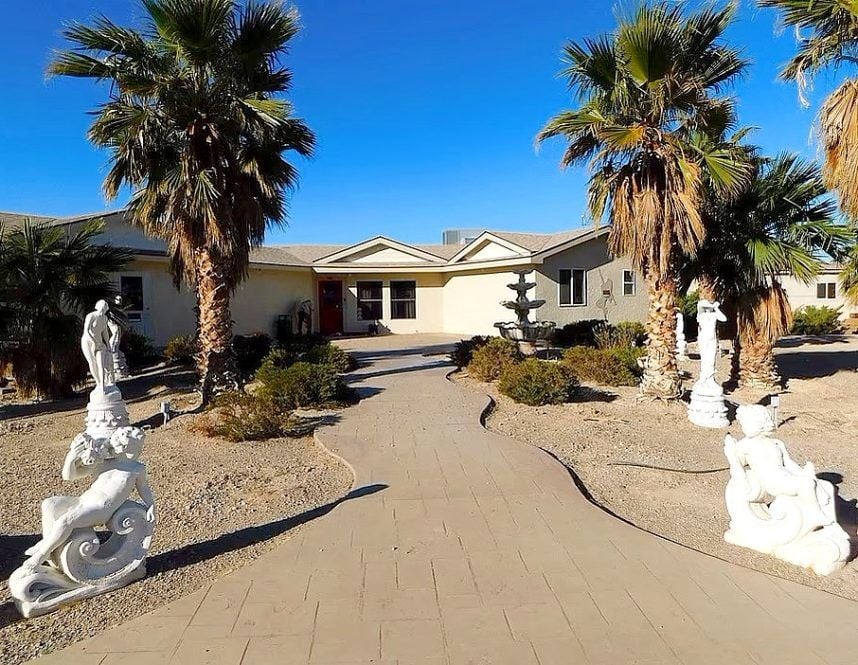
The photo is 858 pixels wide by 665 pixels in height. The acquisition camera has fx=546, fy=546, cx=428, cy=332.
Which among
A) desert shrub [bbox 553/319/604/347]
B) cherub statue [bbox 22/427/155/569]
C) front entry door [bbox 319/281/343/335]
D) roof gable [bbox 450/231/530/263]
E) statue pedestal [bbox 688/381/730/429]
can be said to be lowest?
statue pedestal [bbox 688/381/730/429]

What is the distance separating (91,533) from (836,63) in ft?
34.7

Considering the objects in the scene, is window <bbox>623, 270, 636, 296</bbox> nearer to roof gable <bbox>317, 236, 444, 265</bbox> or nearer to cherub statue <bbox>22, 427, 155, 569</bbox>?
roof gable <bbox>317, 236, 444, 265</bbox>

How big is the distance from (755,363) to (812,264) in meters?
2.51

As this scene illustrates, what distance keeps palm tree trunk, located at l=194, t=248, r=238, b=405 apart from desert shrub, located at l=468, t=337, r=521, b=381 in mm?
5238

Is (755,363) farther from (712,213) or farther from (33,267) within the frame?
(33,267)

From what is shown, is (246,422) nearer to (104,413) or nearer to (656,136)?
(104,413)

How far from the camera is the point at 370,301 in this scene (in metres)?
24.7

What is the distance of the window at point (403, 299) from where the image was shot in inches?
975

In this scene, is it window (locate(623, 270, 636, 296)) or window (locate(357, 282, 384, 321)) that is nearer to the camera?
window (locate(623, 270, 636, 296))

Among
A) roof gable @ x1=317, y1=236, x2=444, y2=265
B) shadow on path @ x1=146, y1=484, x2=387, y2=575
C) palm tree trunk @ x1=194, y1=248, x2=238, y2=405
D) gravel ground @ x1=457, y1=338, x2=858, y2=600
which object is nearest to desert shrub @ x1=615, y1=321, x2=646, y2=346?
gravel ground @ x1=457, y1=338, x2=858, y2=600

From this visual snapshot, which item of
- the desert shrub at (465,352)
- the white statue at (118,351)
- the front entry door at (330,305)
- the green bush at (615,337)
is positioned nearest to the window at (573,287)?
the green bush at (615,337)

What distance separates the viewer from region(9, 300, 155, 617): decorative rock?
3.40m

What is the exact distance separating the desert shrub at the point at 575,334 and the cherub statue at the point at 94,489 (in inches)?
635

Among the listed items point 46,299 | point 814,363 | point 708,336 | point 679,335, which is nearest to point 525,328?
point 679,335
